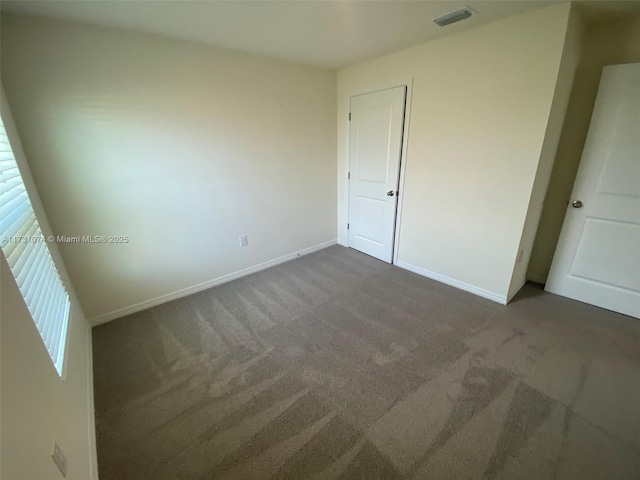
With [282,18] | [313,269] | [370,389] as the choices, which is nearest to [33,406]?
[370,389]

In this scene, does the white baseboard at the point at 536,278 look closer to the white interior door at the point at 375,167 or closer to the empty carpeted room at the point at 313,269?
the empty carpeted room at the point at 313,269

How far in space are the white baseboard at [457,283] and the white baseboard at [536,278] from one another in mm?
630

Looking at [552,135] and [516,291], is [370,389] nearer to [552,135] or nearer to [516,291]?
[516,291]

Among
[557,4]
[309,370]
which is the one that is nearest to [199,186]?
[309,370]

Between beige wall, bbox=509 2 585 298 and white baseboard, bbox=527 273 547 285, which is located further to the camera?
white baseboard, bbox=527 273 547 285

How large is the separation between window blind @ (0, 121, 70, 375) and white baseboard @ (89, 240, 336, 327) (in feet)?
2.20

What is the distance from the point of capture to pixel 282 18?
1913mm

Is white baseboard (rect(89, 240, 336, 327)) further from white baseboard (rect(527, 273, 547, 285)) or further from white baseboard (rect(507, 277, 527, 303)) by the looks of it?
white baseboard (rect(527, 273, 547, 285))

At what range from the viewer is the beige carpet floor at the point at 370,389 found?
51.8 inches

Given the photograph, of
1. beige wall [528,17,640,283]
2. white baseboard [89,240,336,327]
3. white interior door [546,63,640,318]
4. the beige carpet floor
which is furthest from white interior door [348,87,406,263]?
white interior door [546,63,640,318]

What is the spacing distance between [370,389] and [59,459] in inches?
56.5

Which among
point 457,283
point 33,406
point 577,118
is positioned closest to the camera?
point 33,406

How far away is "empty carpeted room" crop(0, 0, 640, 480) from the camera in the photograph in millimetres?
1348

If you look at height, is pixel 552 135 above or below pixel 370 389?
above
